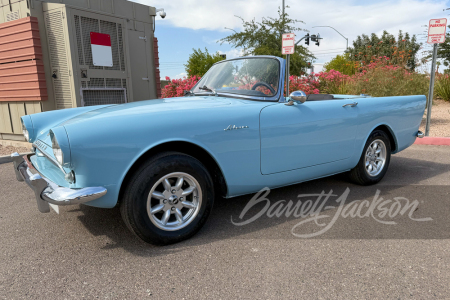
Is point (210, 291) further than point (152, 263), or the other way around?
point (152, 263)

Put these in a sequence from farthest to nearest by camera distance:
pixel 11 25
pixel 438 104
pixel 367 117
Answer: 1. pixel 438 104
2. pixel 11 25
3. pixel 367 117

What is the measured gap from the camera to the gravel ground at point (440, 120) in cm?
810

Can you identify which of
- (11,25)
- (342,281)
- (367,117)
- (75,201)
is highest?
(11,25)

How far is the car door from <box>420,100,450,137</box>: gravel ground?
5474mm

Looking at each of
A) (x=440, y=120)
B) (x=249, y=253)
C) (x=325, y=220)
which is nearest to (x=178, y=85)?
(x=440, y=120)

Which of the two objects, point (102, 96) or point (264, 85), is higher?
point (264, 85)

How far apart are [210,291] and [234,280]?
19cm

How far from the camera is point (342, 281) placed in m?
2.12

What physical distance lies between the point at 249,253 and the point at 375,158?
95.0 inches

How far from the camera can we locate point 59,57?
7.04 meters

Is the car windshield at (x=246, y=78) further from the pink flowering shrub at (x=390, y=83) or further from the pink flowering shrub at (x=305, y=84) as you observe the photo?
the pink flowering shrub at (x=305, y=84)

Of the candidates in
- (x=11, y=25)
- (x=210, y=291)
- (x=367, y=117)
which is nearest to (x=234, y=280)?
(x=210, y=291)

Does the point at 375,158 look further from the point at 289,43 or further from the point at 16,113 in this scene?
the point at 16,113

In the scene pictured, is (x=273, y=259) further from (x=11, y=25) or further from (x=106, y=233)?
(x=11, y=25)
